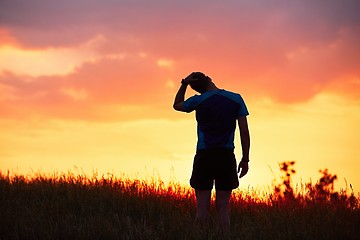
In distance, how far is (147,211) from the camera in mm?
10477

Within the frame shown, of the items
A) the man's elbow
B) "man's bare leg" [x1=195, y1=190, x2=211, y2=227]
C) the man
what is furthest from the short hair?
"man's bare leg" [x1=195, y1=190, x2=211, y2=227]

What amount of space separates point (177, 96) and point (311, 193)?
4324 mm

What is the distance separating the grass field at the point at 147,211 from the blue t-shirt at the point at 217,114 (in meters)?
1.19

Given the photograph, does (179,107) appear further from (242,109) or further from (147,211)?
(147,211)

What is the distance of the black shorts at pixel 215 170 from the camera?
301 inches

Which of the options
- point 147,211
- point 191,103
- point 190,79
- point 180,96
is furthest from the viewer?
point 147,211

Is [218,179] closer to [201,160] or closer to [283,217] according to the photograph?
[201,160]

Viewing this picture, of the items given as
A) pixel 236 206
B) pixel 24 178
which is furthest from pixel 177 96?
pixel 24 178

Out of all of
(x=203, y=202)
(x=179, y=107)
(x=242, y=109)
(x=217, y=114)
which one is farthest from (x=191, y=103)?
(x=203, y=202)

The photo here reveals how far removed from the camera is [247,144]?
7668 millimetres

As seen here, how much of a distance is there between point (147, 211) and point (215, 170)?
3.13m

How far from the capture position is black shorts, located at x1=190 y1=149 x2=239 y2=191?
763 cm

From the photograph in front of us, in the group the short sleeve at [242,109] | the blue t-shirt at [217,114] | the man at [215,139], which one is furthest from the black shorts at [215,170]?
the short sleeve at [242,109]

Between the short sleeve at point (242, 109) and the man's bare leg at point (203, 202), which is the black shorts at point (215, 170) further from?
the short sleeve at point (242, 109)
